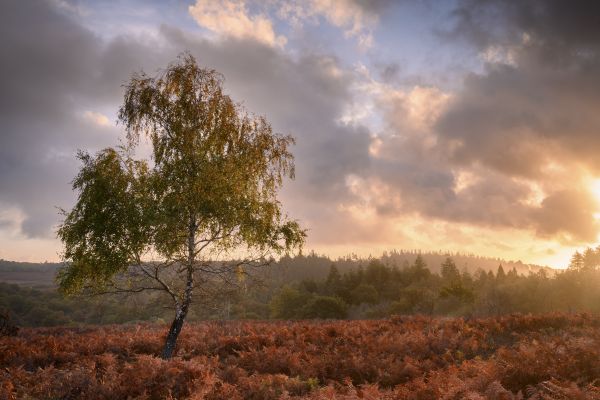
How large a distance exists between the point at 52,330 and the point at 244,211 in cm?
1826

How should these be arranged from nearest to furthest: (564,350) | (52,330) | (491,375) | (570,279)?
(491,375) < (564,350) < (52,330) < (570,279)

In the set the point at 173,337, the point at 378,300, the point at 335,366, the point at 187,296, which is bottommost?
the point at 378,300

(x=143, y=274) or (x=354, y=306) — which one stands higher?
(x=143, y=274)

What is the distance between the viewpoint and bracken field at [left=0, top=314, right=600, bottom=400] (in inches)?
293

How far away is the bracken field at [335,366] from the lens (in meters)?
7.43

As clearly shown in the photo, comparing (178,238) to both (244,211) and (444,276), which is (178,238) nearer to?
(244,211)

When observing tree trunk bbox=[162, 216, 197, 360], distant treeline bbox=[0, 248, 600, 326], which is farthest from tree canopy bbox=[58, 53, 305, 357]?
distant treeline bbox=[0, 248, 600, 326]

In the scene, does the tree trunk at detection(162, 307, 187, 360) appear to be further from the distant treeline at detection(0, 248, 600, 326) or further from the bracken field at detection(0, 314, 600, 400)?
the distant treeline at detection(0, 248, 600, 326)

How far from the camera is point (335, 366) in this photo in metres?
11.4

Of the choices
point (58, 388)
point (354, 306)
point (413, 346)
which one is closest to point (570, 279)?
point (354, 306)

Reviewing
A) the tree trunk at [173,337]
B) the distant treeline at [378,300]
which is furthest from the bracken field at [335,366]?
the distant treeline at [378,300]

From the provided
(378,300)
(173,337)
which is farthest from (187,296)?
(378,300)

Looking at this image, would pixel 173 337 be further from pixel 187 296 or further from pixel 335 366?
pixel 335 366

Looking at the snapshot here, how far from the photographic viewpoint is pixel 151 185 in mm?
12906
